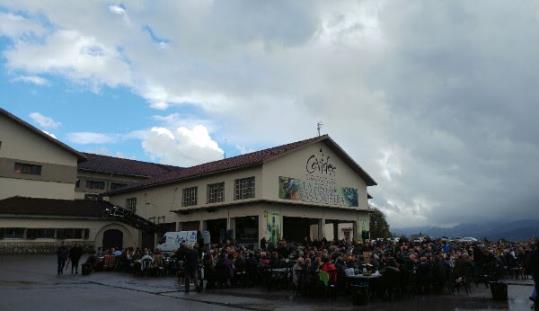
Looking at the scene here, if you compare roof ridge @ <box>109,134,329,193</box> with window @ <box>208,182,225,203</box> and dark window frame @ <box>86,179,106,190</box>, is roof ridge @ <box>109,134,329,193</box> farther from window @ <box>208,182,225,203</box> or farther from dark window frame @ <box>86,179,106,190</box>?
dark window frame @ <box>86,179,106,190</box>

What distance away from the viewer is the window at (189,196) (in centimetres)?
3584

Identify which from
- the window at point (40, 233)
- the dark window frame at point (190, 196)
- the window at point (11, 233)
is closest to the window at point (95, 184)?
the window at point (40, 233)

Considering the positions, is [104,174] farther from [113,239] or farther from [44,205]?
[44,205]

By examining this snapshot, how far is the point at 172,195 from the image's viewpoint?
38.0 meters

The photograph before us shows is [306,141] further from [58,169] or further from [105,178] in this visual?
[105,178]

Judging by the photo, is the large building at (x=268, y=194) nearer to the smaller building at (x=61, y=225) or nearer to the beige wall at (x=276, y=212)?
the beige wall at (x=276, y=212)

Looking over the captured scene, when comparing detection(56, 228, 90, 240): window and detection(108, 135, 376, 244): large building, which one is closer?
detection(108, 135, 376, 244): large building

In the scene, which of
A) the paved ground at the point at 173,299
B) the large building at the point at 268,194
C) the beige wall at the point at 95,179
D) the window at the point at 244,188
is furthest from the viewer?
the beige wall at the point at 95,179

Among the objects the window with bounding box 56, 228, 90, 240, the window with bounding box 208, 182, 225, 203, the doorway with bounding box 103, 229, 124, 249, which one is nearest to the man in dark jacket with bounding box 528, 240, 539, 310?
the window with bounding box 208, 182, 225, 203

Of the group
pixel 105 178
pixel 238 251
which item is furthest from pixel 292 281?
pixel 105 178

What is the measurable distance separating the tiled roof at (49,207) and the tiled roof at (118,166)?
34.5 feet

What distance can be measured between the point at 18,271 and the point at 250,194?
13.8 meters

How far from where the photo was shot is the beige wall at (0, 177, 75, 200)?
40031 mm

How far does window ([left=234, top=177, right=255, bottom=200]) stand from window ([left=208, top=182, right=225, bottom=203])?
4.65 ft
